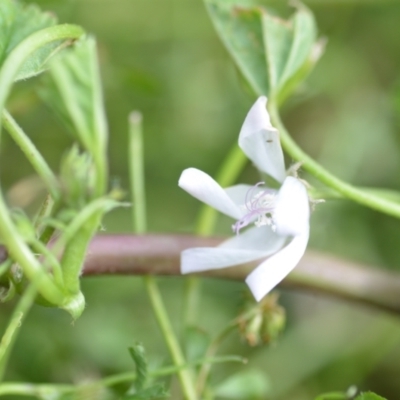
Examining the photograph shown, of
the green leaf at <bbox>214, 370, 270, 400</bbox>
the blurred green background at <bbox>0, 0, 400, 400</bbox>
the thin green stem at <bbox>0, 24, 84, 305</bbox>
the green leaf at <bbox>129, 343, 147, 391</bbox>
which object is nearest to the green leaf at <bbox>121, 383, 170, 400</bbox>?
the green leaf at <bbox>129, 343, 147, 391</bbox>

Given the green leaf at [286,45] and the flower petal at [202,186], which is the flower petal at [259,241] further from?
the green leaf at [286,45]

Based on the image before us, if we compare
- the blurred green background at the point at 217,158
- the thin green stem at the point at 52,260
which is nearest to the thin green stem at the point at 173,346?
the thin green stem at the point at 52,260

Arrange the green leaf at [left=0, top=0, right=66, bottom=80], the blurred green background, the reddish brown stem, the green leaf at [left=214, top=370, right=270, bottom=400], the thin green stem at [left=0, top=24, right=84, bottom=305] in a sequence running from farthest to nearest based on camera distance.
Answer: the blurred green background → the green leaf at [left=214, top=370, right=270, bottom=400] → the reddish brown stem → the green leaf at [left=0, top=0, right=66, bottom=80] → the thin green stem at [left=0, top=24, right=84, bottom=305]

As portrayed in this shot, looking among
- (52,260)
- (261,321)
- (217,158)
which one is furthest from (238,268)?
(217,158)

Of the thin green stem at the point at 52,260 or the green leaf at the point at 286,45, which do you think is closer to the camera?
the thin green stem at the point at 52,260

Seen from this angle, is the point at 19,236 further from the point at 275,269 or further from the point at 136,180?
the point at 136,180

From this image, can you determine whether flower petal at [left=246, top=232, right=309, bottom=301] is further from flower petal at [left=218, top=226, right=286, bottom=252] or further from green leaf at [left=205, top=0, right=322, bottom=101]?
green leaf at [left=205, top=0, right=322, bottom=101]
